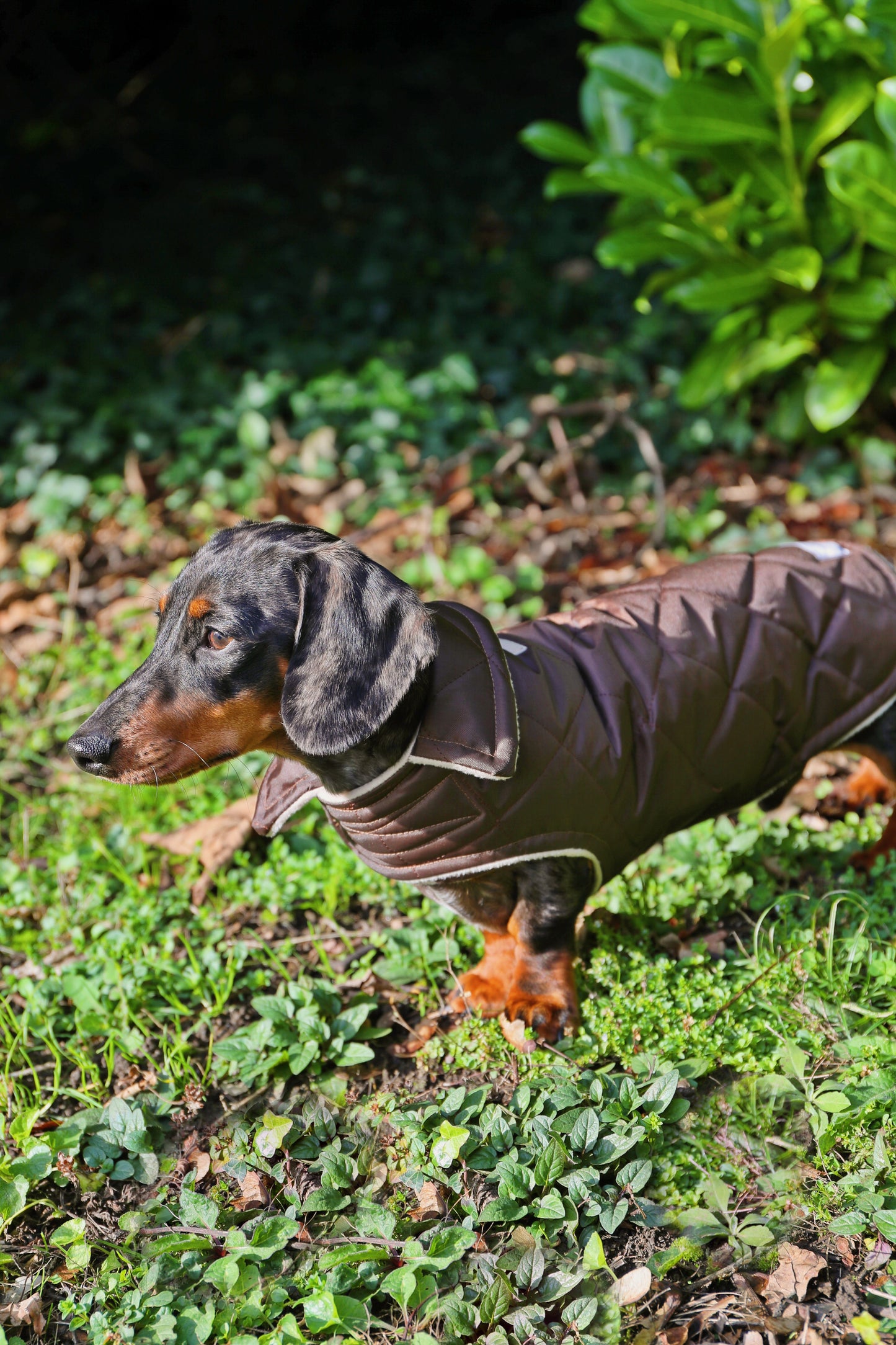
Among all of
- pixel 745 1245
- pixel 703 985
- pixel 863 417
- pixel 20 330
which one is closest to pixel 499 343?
pixel 863 417

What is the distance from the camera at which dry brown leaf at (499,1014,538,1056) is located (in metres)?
2.54

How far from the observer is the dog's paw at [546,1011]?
8.43ft

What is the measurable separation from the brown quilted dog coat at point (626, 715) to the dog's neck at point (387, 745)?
27mm

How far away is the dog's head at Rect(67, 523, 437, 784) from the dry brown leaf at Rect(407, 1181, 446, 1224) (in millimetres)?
949

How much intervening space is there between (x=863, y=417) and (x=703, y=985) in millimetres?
3258

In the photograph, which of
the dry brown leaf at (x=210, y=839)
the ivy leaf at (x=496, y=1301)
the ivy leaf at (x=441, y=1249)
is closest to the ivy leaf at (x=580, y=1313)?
the ivy leaf at (x=496, y=1301)

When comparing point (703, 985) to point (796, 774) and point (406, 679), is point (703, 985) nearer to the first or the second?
point (796, 774)

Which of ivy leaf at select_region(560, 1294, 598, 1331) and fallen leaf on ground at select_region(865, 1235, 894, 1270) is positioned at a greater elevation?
ivy leaf at select_region(560, 1294, 598, 1331)

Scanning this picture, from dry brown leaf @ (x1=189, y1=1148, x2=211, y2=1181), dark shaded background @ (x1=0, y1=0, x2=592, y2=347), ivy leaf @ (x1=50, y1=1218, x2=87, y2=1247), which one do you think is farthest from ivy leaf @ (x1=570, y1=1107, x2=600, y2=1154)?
dark shaded background @ (x1=0, y1=0, x2=592, y2=347)

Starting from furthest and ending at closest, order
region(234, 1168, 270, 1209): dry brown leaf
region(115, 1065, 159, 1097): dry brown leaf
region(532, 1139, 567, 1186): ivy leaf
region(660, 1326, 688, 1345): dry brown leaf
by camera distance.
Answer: region(115, 1065, 159, 1097): dry brown leaf, region(234, 1168, 270, 1209): dry brown leaf, region(532, 1139, 567, 1186): ivy leaf, region(660, 1326, 688, 1345): dry brown leaf

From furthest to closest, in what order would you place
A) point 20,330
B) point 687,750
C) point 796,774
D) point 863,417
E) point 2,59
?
point 2,59
point 20,330
point 863,417
point 796,774
point 687,750

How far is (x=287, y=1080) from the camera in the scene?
2.63 metres

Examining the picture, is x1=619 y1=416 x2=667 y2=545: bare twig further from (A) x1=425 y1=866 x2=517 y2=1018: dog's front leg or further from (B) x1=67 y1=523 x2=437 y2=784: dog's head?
(B) x1=67 y1=523 x2=437 y2=784: dog's head

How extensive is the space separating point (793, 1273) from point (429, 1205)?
723mm
